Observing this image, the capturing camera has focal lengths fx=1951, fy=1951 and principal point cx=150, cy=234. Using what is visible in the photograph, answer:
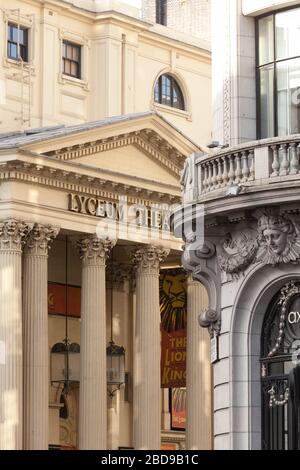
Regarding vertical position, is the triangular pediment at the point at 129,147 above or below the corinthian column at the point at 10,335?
above

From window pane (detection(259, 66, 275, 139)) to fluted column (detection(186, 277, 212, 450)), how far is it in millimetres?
37644

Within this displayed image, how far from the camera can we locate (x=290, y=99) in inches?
1335

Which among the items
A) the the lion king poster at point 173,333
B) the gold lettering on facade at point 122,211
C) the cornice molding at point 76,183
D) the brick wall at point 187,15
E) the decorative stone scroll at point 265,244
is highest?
the brick wall at point 187,15

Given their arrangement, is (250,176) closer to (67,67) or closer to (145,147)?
(145,147)

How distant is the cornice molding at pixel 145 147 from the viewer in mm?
68875

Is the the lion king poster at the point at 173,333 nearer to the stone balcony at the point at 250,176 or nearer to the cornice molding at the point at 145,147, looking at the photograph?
the cornice molding at the point at 145,147

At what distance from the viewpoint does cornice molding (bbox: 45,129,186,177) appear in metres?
68.9

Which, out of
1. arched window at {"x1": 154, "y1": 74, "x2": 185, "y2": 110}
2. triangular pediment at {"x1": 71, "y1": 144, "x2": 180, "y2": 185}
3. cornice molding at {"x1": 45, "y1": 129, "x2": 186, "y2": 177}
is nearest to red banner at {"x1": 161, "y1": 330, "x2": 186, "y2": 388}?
triangular pediment at {"x1": 71, "y1": 144, "x2": 180, "y2": 185}

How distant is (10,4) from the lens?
77.0 meters

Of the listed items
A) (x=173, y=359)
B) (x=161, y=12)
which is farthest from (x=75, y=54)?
(x=173, y=359)

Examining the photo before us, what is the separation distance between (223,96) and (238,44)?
0.96m

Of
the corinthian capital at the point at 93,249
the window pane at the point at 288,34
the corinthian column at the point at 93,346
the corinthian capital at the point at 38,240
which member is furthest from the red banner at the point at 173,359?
the window pane at the point at 288,34

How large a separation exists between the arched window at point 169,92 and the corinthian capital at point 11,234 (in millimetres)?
20193
